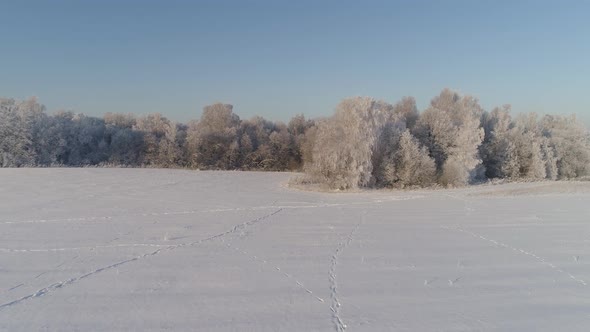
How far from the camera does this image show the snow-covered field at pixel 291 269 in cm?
435

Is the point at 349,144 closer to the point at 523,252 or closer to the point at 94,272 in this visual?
the point at 523,252

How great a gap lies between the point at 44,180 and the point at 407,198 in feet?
55.5

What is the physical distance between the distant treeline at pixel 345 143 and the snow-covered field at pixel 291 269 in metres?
9.09

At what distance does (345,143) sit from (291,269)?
1436 centimetres

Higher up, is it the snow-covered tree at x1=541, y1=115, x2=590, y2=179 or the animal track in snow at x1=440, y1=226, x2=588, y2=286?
the snow-covered tree at x1=541, y1=115, x2=590, y2=179

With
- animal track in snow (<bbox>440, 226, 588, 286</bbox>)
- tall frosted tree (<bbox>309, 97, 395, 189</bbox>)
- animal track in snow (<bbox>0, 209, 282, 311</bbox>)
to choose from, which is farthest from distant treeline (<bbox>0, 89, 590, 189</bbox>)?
animal track in snow (<bbox>0, 209, 282, 311</bbox>)

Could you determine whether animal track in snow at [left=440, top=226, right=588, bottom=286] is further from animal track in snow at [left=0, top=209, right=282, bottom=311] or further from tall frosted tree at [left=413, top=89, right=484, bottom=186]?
tall frosted tree at [left=413, top=89, right=484, bottom=186]

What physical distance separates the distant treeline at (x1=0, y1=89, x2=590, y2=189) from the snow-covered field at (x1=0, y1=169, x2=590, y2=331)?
909 cm

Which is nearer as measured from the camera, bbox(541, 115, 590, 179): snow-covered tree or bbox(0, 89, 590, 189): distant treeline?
bbox(0, 89, 590, 189): distant treeline

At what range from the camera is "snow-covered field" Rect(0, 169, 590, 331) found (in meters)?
4.35

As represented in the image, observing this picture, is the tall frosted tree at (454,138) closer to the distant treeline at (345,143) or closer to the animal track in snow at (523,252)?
the distant treeline at (345,143)

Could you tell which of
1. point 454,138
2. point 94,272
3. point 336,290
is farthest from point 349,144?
point 94,272

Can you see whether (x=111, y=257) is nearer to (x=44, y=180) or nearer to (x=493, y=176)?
(x=44, y=180)

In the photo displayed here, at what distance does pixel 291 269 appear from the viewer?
19.9ft
